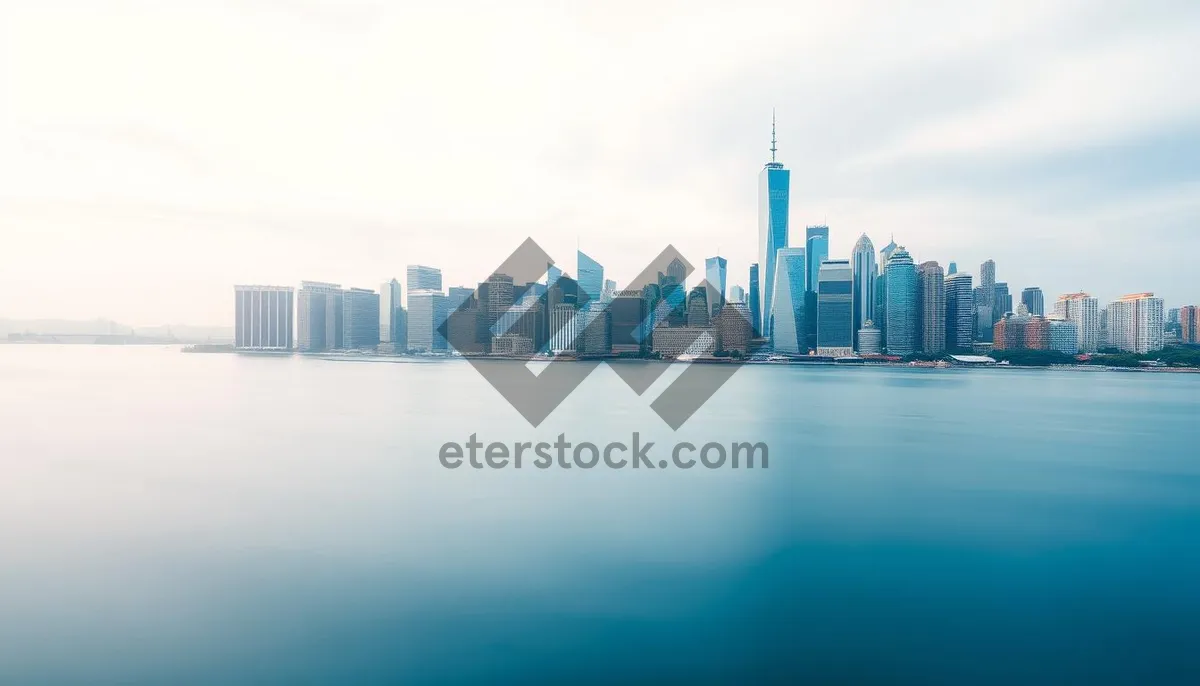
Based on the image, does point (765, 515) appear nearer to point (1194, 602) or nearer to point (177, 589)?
point (1194, 602)

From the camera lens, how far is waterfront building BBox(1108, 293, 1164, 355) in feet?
237

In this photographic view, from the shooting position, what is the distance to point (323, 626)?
6.13 meters

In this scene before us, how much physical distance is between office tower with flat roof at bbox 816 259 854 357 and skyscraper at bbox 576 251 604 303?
127 ft

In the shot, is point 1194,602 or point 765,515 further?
point 765,515

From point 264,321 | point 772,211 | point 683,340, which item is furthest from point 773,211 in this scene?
point 264,321

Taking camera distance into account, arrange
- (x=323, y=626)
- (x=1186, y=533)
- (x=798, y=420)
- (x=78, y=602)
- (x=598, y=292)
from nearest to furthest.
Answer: (x=323, y=626), (x=78, y=602), (x=1186, y=533), (x=798, y=420), (x=598, y=292)

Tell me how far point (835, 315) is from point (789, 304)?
13636 mm

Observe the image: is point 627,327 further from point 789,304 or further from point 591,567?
point 591,567

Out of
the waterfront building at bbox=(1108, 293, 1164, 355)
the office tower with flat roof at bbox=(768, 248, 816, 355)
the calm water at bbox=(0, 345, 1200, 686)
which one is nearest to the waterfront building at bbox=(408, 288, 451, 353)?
the office tower with flat roof at bbox=(768, 248, 816, 355)

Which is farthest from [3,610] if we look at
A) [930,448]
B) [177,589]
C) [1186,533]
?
[930,448]

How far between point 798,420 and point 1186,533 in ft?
48.7

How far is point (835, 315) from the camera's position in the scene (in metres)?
95.8

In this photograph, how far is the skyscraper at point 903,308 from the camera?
85.5 meters

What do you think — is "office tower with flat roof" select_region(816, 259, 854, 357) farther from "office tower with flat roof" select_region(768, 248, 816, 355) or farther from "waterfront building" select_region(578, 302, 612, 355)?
"waterfront building" select_region(578, 302, 612, 355)
